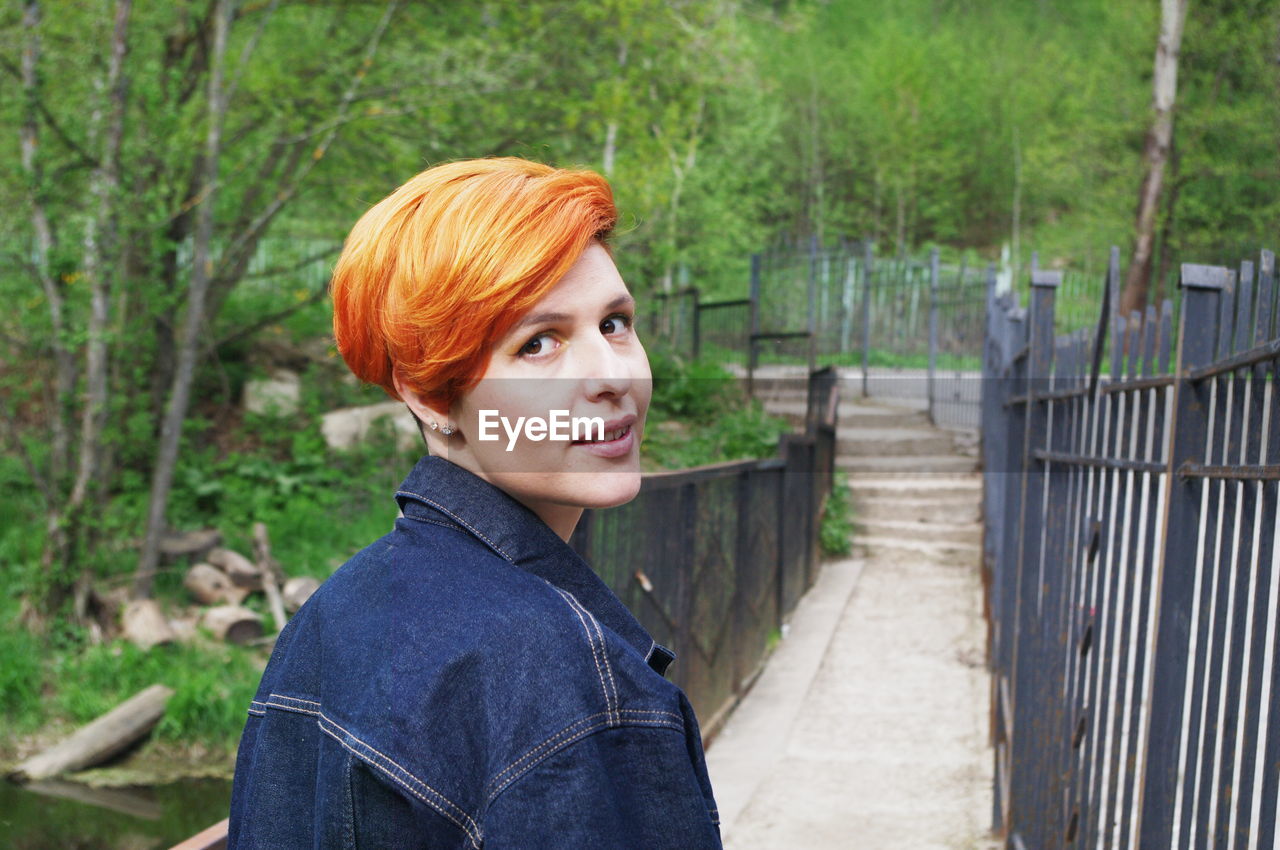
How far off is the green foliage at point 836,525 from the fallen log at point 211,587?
5.28m

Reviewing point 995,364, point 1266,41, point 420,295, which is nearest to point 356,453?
point 995,364

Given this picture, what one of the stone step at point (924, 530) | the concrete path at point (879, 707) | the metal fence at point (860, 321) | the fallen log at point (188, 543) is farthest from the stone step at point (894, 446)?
the fallen log at point (188, 543)

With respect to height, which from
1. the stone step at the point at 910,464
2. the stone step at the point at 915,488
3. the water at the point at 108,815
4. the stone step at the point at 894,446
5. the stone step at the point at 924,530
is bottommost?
the water at the point at 108,815

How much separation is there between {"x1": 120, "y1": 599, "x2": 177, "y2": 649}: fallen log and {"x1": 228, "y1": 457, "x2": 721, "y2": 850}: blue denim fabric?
805 centimetres

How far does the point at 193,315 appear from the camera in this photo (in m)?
9.52

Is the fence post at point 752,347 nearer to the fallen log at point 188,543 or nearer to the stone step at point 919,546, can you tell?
the stone step at point 919,546

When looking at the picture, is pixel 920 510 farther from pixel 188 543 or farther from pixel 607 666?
pixel 607 666

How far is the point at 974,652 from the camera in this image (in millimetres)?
7797

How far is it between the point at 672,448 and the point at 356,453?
3.47 meters

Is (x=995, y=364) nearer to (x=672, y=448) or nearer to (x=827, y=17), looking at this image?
(x=672, y=448)

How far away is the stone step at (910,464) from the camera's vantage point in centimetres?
1266

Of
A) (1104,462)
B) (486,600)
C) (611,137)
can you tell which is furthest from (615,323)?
(611,137)

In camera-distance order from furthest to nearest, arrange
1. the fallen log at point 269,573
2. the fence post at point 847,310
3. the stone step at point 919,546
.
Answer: the fence post at point 847,310
the stone step at point 919,546
the fallen log at point 269,573

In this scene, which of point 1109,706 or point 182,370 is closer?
point 1109,706
